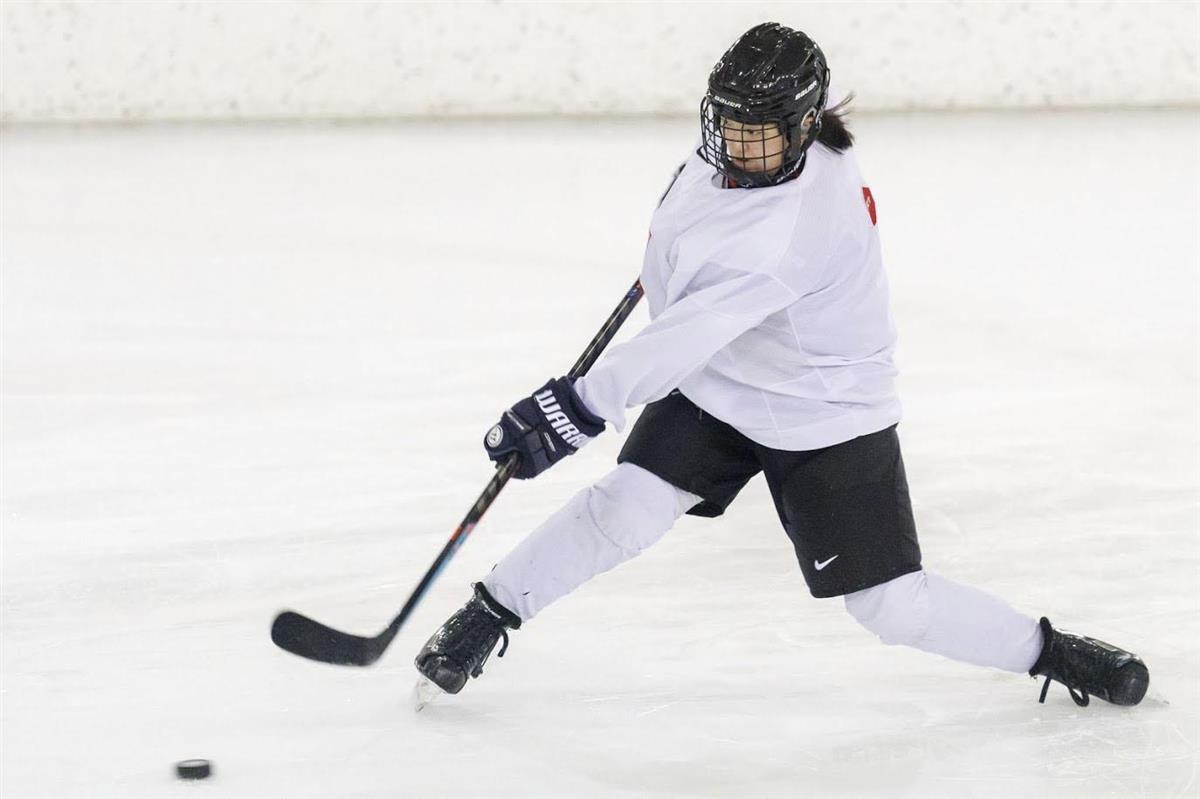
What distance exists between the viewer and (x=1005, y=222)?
4992 mm

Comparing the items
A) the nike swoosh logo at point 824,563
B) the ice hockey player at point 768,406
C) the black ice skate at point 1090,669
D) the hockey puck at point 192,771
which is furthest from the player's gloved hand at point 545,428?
the black ice skate at point 1090,669

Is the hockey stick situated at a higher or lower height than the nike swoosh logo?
lower

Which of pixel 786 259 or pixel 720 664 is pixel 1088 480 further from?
pixel 786 259

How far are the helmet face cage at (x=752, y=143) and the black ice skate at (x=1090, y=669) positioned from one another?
0.71 meters

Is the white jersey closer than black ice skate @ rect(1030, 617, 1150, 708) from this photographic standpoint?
Yes

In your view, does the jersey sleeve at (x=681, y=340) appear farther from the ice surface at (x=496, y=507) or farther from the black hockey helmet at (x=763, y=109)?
the ice surface at (x=496, y=507)

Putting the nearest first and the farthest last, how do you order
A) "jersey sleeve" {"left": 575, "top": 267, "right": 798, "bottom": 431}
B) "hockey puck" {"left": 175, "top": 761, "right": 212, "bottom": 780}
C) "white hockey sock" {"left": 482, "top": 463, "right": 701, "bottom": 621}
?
"jersey sleeve" {"left": 575, "top": 267, "right": 798, "bottom": 431} → "hockey puck" {"left": 175, "top": 761, "right": 212, "bottom": 780} → "white hockey sock" {"left": 482, "top": 463, "right": 701, "bottom": 621}

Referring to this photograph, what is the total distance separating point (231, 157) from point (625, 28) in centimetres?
184

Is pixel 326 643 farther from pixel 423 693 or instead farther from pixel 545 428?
pixel 545 428

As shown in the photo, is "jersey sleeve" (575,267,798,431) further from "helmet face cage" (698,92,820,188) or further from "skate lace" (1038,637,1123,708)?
"skate lace" (1038,637,1123,708)

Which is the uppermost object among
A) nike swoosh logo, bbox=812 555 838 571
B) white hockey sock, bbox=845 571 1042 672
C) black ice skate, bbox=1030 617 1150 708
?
nike swoosh logo, bbox=812 555 838 571

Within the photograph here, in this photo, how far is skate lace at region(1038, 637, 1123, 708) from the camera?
2.00m

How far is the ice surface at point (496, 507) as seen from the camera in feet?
6.34

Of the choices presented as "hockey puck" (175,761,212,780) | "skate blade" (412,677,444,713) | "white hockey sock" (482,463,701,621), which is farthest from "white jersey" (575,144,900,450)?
"hockey puck" (175,761,212,780)
